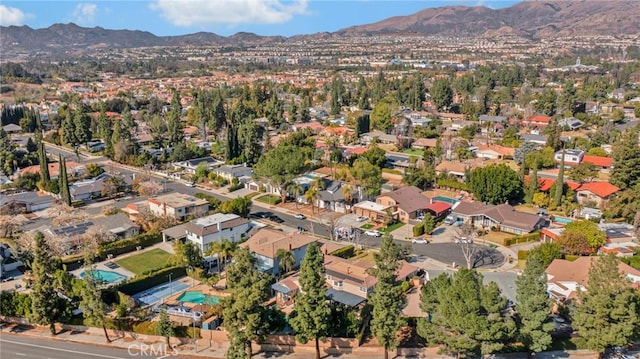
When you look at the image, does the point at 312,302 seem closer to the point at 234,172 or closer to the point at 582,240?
the point at 582,240


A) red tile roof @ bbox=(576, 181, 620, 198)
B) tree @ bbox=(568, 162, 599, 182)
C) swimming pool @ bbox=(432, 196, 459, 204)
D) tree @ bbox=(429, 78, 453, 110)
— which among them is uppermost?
tree @ bbox=(429, 78, 453, 110)

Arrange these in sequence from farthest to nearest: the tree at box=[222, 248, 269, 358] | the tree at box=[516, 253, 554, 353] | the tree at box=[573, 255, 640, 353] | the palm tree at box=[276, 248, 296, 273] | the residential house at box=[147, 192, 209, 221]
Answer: the residential house at box=[147, 192, 209, 221] < the palm tree at box=[276, 248, 296, 273] < the tree at box=[222, 248, 269, 358] < the tree at box=[516, 253, 554, 353] < the tree at box=[573, 255, 640, 353]

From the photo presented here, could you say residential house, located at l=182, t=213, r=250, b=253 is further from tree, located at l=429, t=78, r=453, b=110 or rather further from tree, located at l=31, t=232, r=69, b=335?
tree, located at l=429, t=78, r=453, b=110

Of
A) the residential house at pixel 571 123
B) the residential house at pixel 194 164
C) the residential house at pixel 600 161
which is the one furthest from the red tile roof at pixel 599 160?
the residential house at pixel 194 164

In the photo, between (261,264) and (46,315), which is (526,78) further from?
(46,315)

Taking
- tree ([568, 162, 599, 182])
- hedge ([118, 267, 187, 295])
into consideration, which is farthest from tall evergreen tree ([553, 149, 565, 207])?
hedge ([118, 267, 187, 295])

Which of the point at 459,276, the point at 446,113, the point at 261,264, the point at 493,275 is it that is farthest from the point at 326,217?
the point at 446,113

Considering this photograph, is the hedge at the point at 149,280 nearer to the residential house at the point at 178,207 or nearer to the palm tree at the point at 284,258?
the palm tree at the point at 284,258

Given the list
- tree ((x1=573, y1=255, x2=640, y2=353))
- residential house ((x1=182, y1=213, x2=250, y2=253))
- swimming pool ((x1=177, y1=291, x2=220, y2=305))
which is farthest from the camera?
residential house ((x1=182, y1=213, x2=250, y2=253))
